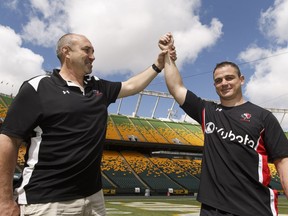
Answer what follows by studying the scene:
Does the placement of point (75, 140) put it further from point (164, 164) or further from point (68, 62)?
point (164, 164)

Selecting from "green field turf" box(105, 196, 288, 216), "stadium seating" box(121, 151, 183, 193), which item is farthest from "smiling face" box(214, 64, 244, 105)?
"stadium seating" box(121, 151, 183, 193)

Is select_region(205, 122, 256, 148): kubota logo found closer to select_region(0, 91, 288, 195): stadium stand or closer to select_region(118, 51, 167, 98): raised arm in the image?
select_region(118, 51, 167, 98): raised arm

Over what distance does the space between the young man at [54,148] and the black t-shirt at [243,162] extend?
1.04 metres

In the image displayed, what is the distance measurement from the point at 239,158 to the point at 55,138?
1614 mm

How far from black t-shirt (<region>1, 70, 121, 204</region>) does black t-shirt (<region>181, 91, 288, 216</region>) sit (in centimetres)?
105

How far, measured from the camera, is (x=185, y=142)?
3797cm

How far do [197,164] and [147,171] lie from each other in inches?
309

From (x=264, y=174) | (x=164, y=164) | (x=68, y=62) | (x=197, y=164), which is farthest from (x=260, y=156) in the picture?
(x=197, y=164)

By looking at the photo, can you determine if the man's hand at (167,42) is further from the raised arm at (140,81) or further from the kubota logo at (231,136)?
the kubota logo at (231,136)

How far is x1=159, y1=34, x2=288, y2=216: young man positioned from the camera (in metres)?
2.83

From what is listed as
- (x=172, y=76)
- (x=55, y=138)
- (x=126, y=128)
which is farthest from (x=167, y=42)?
(x=126, y=128)

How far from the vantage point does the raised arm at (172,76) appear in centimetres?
345

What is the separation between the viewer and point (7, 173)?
2496 millimetres

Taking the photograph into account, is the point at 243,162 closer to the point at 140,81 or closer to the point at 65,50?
the point at 140,81
